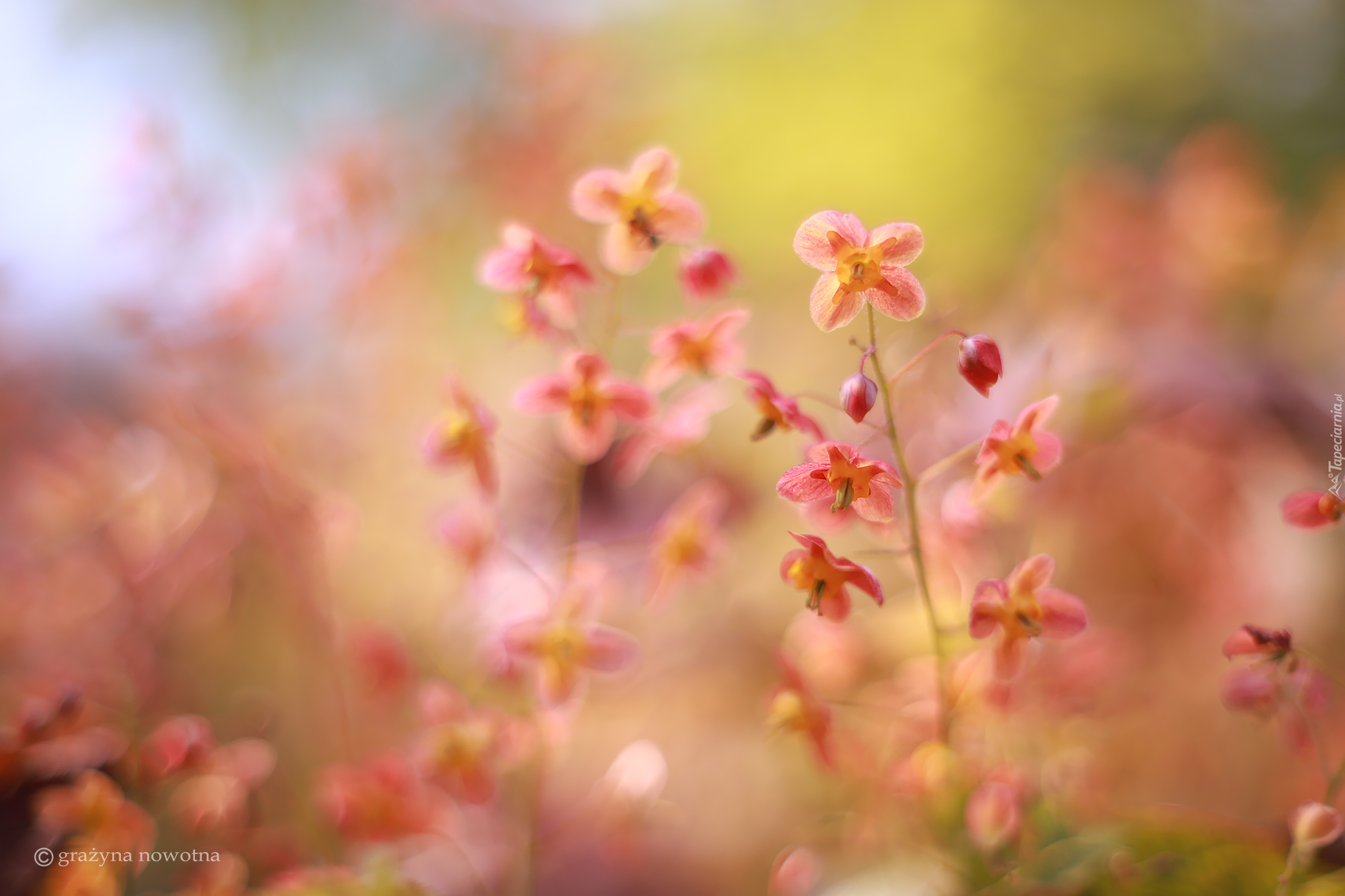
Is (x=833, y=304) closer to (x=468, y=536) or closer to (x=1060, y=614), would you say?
(x=1060, y=614)

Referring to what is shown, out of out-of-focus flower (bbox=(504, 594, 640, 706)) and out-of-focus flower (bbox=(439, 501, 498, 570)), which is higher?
out-of-focus flower (bbox=(439, 501, 498, 570))

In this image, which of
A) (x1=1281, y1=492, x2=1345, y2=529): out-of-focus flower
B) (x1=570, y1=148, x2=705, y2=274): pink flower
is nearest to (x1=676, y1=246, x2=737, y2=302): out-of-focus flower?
(x1=570, y1=148, x2=705, y2=274): pink flower

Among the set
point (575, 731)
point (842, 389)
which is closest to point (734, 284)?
point (842, 389)

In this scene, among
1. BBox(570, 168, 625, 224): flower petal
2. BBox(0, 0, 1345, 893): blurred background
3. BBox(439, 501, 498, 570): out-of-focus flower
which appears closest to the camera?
BBox(570, 168, 625, 224): flower petal

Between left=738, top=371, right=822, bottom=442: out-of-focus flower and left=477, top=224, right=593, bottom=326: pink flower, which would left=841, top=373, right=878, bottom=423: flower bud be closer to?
left=738, top=371, right=822, bottom=442: out-of-focus flower

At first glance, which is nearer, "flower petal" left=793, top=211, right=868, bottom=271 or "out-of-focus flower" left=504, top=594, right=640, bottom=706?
"flower petal" left=793, top=211, right=868, bottom=271

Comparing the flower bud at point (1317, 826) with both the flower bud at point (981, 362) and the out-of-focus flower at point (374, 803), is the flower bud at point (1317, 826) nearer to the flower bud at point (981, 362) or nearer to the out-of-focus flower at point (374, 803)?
the flower bud at point (981, 362)

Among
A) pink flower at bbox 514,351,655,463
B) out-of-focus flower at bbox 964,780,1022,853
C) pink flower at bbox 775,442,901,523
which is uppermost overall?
pink flower at bbox 514,351,655,463

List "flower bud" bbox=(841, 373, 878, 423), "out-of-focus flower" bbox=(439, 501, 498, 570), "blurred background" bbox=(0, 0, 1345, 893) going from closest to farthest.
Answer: "flower bud" bbox=(841, 373, 878, 423) < "out-of-focus flower" bbox=(439, 501, 498, 570) < "blurred background" bbox=(0, 0, 1345, 893)
